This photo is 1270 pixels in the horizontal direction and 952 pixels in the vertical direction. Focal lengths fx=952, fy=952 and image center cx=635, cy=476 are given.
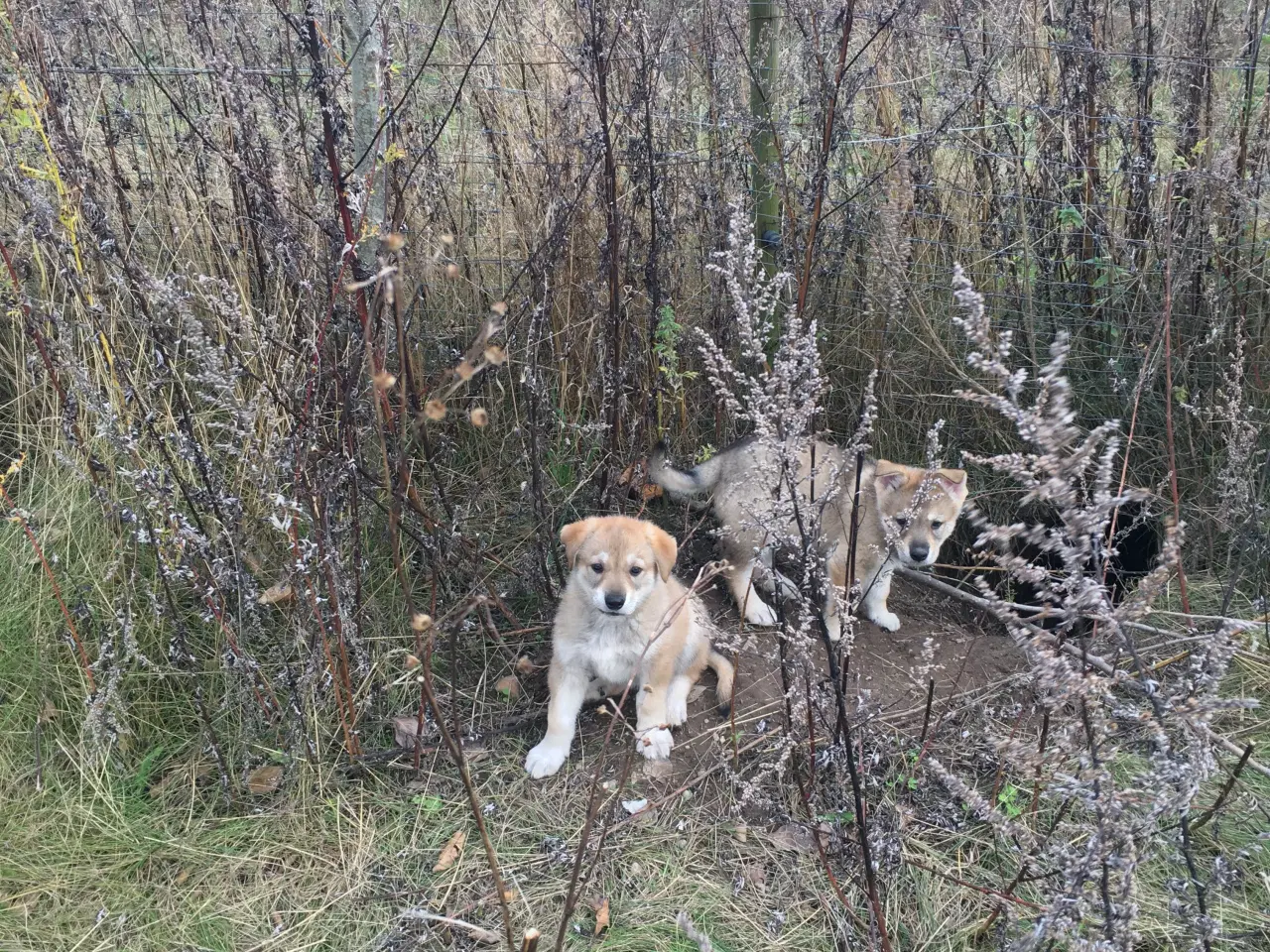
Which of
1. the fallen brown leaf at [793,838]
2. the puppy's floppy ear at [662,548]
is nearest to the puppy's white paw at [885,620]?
the puppy's floppy ear at [662,548]

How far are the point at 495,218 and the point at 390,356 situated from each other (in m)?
1.09

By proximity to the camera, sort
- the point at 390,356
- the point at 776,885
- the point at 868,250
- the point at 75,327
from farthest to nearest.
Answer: the point at 868,250 < the point at 390,356 < the point at 75,327 < the point at 776,885

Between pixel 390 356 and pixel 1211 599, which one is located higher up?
pixel 390 356

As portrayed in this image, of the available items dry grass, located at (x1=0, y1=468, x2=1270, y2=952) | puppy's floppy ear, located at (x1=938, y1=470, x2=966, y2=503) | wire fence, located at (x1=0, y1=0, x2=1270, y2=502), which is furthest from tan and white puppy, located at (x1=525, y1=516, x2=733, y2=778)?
puppy's floppy ear, located at (x1=938, y1=470, x2=966, y2=503)

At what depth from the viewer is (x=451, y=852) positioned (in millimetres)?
2709

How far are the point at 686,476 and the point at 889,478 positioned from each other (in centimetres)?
Answer: 82

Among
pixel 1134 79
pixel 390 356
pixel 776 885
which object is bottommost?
pixel 776 885

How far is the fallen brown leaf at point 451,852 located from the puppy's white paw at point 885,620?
197 cm

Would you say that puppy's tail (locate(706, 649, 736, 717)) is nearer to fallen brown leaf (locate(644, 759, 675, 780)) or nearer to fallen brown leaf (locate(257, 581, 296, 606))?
fallen brown leaf (locate(644, 759, 675, 780))

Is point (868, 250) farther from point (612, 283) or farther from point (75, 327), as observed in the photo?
point (75, 327)

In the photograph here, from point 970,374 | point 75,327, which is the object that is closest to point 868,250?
point 970,374

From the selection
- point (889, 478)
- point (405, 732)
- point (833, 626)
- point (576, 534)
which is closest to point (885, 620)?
point (833, 626)

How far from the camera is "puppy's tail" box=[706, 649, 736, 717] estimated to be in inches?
129

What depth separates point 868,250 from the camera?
452 cm
